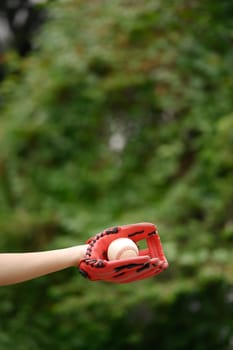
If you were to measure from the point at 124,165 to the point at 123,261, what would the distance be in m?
3.06

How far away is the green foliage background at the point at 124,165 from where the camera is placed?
4.20 metres

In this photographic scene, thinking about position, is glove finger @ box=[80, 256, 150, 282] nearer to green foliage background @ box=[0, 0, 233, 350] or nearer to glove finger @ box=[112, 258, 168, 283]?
glove finger @ box=[112, 258, 168, 283]

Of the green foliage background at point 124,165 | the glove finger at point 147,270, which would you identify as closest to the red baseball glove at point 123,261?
the glove finger at point 147,270

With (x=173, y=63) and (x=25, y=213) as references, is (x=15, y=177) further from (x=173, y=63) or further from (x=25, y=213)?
(x=173, y=63)

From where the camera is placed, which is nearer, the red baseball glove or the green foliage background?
the red baseball glove

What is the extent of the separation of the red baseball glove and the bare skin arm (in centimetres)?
3

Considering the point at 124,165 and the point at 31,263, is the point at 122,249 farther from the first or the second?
the point at 124,165

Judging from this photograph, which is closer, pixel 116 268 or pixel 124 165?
pixel 116 268

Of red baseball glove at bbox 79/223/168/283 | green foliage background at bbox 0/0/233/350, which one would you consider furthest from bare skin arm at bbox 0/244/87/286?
green foliage background at bbox 0/0/233/350

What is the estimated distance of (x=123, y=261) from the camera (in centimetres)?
173

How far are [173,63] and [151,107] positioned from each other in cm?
34

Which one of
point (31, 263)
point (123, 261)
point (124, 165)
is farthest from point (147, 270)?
point (124, 165)

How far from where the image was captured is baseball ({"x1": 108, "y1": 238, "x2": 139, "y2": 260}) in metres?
1.77

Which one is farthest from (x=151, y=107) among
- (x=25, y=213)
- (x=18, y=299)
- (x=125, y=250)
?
(x=125, y=250)
